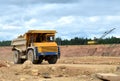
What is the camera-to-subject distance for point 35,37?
2988 cm

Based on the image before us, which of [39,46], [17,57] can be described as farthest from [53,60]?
[17,57]

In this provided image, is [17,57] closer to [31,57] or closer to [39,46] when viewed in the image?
[31,57]

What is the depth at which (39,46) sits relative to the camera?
94.6 ft

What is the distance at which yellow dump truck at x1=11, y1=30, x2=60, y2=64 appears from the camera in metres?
28.8

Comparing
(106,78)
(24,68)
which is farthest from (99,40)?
(106,78)

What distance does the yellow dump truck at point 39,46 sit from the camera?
28844 mm

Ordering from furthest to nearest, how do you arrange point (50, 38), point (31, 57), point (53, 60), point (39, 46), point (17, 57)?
point (17, 57)
point (53, 60)
point (50, 38)
point (31, 57)
point (39, 46)

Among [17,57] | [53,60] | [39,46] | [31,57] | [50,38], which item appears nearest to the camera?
[39,46]

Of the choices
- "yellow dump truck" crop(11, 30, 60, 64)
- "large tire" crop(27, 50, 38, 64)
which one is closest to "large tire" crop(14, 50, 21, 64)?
"yellow dump truck" crop(11, 30, 60, 64)

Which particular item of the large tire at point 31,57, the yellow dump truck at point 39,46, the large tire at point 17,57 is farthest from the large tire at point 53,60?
the large tire at point 17,57

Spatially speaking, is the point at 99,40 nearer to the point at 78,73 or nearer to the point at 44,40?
the point at 44,40

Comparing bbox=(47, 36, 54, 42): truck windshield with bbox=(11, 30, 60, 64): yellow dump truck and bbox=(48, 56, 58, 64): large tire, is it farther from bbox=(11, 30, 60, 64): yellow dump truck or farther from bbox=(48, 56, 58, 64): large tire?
bbox=(48, 56, 58, 64): large tire

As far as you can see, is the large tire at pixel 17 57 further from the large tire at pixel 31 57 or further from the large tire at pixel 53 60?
the large tire at pixel 53 60

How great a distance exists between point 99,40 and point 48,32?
193ft
